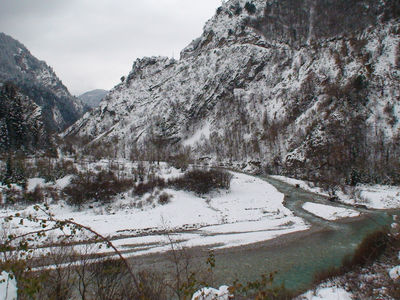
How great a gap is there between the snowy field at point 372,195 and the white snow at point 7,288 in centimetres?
3872

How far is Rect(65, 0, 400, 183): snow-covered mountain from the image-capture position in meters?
59.4

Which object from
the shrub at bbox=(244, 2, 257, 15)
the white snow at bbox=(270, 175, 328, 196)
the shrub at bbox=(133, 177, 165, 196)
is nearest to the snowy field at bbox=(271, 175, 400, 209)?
the white snow at bbox=(270, 175, 328, 196)

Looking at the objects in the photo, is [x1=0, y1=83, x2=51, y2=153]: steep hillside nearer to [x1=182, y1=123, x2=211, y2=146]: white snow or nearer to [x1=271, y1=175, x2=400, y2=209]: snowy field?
[x1=182, y1=123, x2=211, y2=146]: white snow

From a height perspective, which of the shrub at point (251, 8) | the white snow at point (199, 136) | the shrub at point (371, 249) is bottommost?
the shrub at point (371, 249)

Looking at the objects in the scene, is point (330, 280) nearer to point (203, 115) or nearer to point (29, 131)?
point (29, 131)

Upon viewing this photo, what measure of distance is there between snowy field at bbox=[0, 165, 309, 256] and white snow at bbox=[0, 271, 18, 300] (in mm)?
12355

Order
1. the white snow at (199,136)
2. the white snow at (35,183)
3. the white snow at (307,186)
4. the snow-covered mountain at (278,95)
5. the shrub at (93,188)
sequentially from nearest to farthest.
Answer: the shrub at (93,188)
the white snow at (307,186)
the white snow at (35,183)
the snow-covered mountain at (278,95)
the white snow at (199,136)

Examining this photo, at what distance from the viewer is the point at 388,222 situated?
23719mm

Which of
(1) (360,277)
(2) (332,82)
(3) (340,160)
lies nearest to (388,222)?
(1) (360,277)

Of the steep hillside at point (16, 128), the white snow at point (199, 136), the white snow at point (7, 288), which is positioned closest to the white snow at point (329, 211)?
the white snow at point (7, 288)

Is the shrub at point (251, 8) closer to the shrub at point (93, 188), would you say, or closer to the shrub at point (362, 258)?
the shrub at point (93, 188)

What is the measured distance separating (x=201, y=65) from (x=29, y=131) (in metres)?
92.9

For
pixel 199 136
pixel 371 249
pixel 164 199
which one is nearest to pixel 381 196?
pixel 371 249

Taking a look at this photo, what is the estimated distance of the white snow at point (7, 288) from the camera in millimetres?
2539
